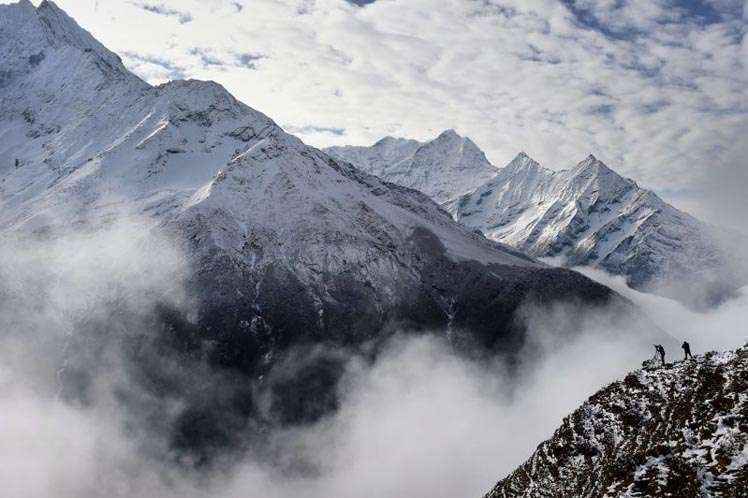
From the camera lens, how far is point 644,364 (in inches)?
3009

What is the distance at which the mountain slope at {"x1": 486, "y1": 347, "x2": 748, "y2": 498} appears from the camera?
4969 cm

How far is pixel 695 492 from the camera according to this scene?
4831 centimetres

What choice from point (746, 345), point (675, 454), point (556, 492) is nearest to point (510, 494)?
point (556, 492)

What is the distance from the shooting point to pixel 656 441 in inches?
2283

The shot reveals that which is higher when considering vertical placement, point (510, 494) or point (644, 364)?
point (644, 364)

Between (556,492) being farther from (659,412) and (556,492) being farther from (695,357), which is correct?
(695,357)

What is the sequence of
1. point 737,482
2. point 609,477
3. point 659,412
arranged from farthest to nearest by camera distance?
point 659,412 < point 609,477 < point 737,482

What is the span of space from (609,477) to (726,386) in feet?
42.2

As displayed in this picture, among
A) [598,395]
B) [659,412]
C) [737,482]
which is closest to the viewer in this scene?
[737,482]

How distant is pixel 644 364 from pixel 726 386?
18.9 meters

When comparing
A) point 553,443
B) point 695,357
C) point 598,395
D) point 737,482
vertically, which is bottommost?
point 553,443

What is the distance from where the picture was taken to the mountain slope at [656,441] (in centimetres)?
4969

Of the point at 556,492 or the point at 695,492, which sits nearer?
the point at 695,492

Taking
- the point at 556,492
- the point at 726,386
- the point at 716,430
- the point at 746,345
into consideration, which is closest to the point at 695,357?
the point at 746,345
